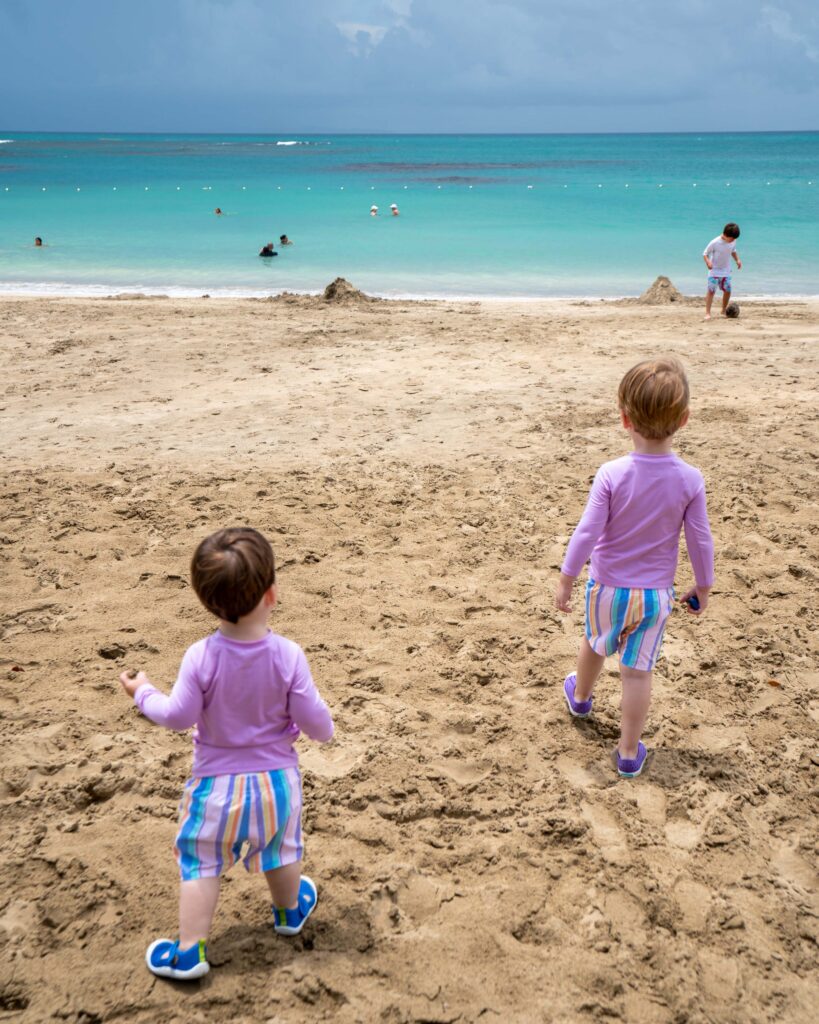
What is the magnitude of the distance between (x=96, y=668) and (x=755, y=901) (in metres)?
2.62

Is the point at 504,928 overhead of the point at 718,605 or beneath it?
beneath

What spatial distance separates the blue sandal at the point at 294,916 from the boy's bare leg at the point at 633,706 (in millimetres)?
1229

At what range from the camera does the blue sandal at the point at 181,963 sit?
209 centimetres

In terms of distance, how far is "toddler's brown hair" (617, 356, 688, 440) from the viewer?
8.49 feet

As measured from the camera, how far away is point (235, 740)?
6.84 feet

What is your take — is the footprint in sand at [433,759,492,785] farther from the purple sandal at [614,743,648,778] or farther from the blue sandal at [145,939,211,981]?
the blue sandal at [145,939,211,981]

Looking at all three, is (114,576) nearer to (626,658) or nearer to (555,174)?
(626,658)

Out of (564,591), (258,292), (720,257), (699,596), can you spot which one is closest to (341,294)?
(258,292)

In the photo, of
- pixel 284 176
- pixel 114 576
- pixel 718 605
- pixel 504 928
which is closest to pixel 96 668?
pixel 114 576

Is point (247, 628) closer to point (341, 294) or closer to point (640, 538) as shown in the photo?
point (640, 538)

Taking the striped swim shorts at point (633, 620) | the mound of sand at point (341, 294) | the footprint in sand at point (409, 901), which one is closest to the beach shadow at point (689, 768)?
the striped swim shorts at point (633, 620)

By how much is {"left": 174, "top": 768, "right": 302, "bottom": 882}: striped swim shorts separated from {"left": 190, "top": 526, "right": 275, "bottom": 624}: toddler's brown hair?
0.44 m

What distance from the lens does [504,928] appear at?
230cm

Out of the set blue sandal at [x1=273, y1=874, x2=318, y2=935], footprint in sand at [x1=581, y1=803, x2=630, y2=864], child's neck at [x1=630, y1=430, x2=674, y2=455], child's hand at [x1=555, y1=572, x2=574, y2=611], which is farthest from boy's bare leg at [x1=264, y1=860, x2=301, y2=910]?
child's neck at [x1=630, y1=430, x2=674, y2=455]
